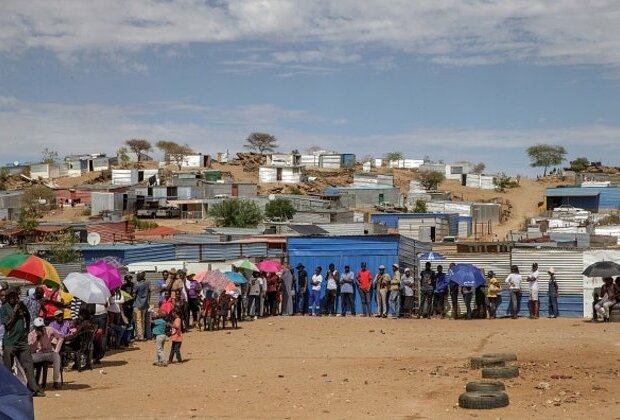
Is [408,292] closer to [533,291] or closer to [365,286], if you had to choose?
[365,286]

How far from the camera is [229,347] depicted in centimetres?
2033

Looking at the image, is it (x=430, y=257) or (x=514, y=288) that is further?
(x=430, y=257)

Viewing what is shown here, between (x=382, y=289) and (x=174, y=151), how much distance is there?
71909 millimetres

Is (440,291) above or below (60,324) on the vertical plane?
below

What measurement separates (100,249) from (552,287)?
17460 millimetres

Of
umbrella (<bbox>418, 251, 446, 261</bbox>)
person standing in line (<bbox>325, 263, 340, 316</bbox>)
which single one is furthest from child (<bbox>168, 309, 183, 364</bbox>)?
umbrella (<bbox>418, 251, 446, 261</bbox>)

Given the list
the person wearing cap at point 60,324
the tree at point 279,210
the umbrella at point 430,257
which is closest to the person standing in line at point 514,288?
the umbrella at point 430,257

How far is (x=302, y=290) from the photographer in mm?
27734

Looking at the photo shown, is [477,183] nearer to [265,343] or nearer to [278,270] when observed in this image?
[278,270]

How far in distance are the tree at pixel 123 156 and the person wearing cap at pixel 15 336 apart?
263 ft

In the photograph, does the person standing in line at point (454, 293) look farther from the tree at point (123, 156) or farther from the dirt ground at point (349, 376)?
the tree at point (123, 156)

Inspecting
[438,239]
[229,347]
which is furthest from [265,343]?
[438,239]

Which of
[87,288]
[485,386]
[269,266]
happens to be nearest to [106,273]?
[87,288]

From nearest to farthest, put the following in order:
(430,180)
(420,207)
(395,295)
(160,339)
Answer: (160,339) → (395,295) → (420,207) → (430,180)
